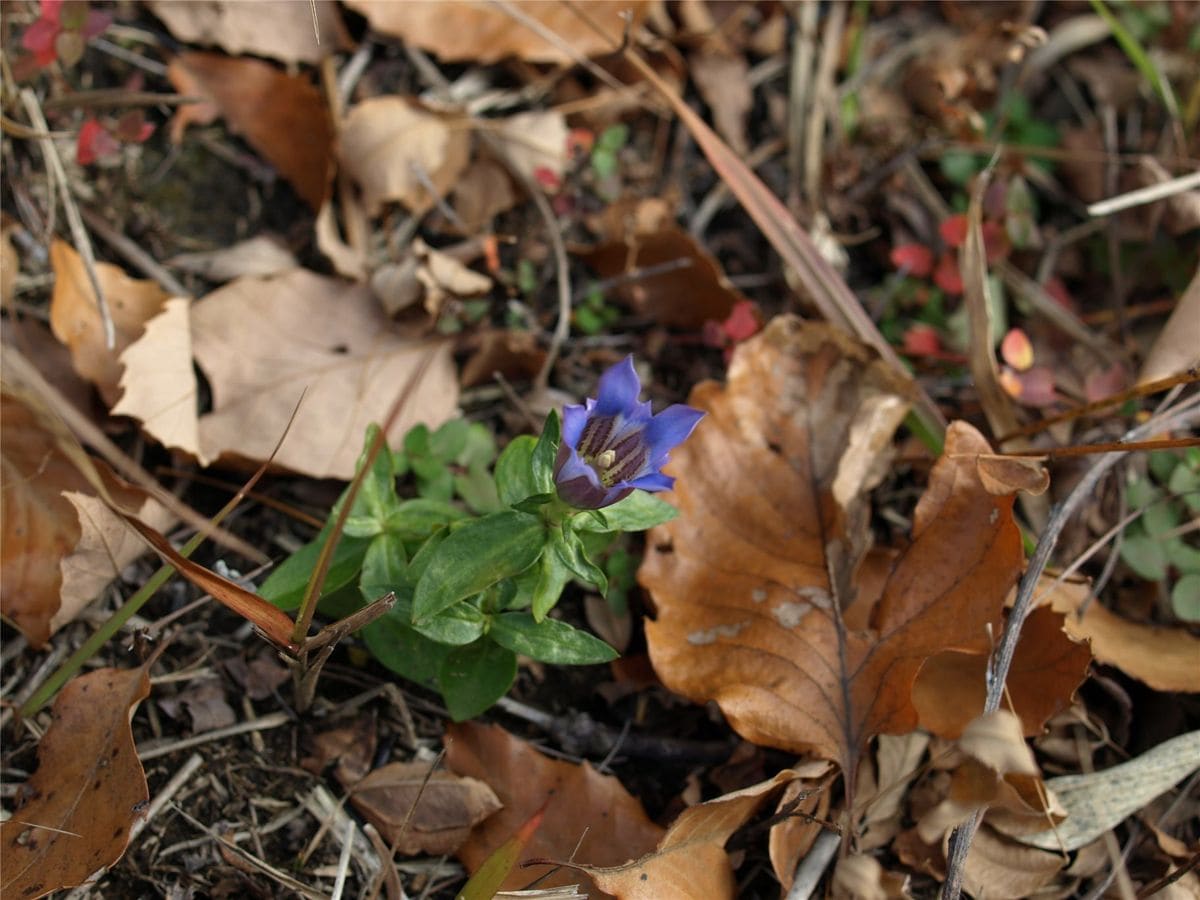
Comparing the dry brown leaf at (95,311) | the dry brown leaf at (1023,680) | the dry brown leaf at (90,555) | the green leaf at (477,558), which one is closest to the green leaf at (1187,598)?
the dry brown leaf at (1023,680)

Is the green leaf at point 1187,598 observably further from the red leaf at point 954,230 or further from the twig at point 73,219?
the twig at point 73,219

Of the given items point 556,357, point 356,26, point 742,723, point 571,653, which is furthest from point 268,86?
point 742,723

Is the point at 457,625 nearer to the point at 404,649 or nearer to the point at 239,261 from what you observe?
the point at 404,649

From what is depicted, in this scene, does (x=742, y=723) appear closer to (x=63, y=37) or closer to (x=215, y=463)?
(x=215, y=463)

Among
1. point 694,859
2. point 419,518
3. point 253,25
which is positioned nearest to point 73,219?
point 253,25

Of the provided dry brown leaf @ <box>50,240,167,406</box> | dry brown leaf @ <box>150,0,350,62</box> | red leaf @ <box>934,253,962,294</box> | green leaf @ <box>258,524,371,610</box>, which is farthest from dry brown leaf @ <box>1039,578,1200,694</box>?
dry brown leaf @ <box>150,0,350,62</box>
